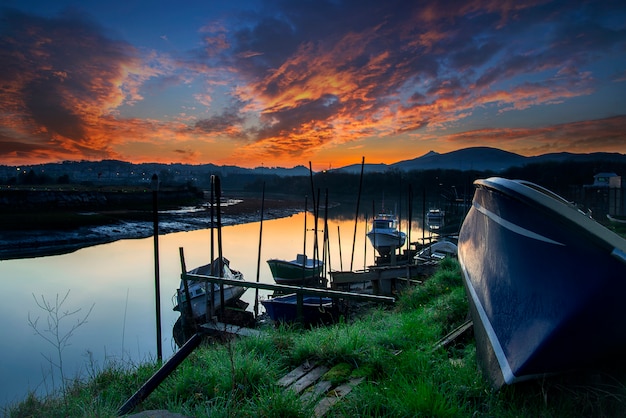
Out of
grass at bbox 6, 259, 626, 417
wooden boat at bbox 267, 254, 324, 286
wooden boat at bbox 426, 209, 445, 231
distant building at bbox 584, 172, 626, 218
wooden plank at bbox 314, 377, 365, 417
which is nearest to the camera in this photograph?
grass at bbox 6, 259, 626, 417

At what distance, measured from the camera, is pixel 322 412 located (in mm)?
3098

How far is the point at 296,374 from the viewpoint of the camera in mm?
3979

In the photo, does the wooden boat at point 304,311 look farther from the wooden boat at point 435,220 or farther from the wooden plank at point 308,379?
the wooden boat at point 435,220

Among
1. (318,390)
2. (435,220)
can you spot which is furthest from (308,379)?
(435,220)

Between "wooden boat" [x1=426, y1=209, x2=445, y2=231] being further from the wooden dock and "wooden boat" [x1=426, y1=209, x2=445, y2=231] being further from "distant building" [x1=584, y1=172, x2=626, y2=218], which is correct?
the wooden dock

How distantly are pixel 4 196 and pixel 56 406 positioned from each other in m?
56.0

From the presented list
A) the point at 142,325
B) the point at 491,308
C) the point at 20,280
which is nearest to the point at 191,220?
the point at 20,280

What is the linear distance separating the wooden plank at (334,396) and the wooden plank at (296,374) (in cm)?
52

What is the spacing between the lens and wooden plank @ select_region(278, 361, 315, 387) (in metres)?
3.78

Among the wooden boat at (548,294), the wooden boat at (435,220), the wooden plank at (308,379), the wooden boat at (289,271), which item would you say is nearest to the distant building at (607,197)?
the wooden boat at (435,220)

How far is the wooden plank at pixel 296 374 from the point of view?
12.4ft

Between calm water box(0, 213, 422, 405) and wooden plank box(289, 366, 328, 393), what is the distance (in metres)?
2.87

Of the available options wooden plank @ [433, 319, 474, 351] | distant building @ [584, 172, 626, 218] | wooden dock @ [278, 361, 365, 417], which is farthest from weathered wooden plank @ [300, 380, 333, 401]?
distant building @ [584, 172, 626, 218]

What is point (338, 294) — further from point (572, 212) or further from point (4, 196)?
point (4, 196)
